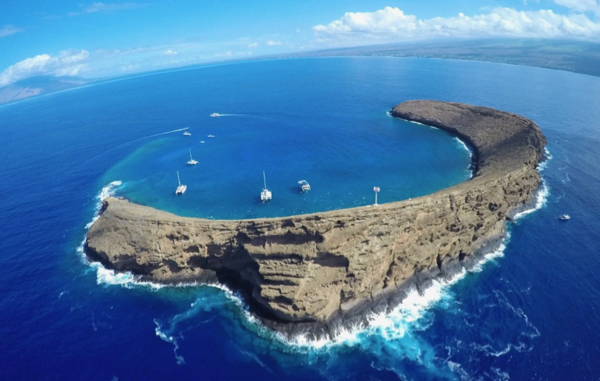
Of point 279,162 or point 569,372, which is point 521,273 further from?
point 279,162

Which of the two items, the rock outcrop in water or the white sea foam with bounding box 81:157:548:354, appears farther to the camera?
the rock outcrop in water

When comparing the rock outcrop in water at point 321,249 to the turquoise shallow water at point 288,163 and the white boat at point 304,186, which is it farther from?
the white boat at point 304,186

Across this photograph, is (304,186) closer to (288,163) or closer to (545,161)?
(288,163)

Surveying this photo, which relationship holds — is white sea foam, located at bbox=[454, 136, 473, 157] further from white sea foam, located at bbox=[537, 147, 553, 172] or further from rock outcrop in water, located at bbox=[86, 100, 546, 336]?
rock outcrop in water, located at bbox=[86, 100, 546, 336]

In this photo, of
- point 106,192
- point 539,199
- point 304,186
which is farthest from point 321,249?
point 106,192

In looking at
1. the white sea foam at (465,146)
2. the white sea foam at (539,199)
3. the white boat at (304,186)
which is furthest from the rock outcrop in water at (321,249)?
the white sea foam at (465,146)

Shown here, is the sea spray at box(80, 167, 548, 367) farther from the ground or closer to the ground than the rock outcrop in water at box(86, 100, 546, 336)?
closer to the ground

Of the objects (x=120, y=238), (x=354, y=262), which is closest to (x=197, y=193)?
(x=120, y=238)

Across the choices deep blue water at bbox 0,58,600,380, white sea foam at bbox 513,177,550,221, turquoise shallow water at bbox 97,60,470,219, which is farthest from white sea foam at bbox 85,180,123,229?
white sea foam at bbox 513,177,550,221
